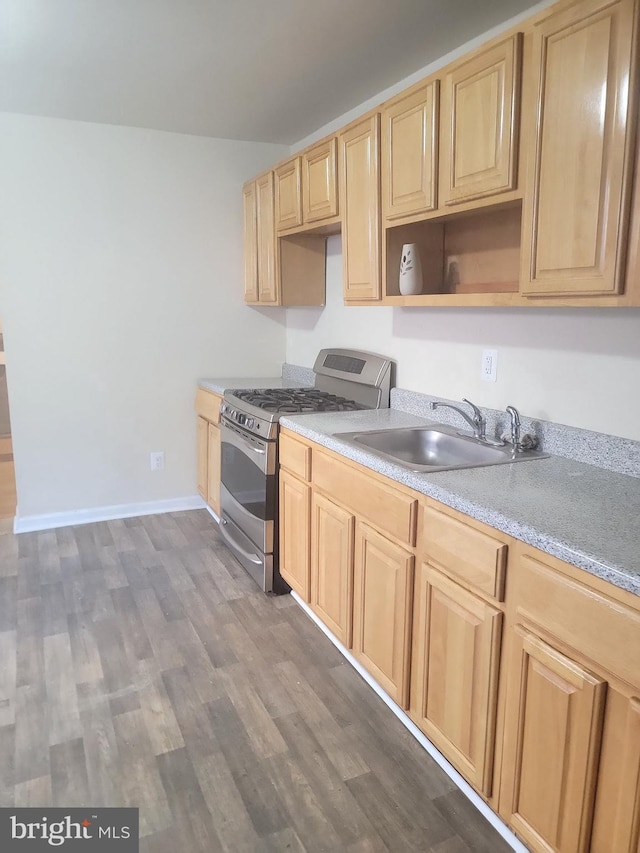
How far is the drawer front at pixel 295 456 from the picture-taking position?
8.34 feet

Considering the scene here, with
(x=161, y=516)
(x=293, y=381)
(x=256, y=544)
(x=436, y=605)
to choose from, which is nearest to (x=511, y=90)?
(x=436, y=605)

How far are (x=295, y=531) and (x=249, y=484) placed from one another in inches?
18.3

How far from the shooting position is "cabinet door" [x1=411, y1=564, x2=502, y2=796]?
5.16ft

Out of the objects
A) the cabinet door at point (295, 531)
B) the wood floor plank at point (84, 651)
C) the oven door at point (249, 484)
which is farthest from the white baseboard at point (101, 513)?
the cabinet door at point (295, 531)

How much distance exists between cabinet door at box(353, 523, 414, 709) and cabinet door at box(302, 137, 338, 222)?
1.59 m

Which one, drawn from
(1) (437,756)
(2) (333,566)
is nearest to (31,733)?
(2) (333,566)

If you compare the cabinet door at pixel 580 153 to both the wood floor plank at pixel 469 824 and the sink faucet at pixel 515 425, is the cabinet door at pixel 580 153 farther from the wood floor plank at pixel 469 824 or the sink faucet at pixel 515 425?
the wood floor plank at pixel 469 824

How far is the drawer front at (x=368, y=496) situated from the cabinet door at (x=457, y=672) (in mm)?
150

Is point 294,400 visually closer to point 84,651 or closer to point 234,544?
point 234,544

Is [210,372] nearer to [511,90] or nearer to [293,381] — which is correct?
[293,381]

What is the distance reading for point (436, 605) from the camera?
5.79 ft

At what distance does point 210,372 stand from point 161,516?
1.02 metres

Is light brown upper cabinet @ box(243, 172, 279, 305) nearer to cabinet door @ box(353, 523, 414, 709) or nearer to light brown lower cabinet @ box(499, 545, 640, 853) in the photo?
cabinet door @ box(353, 523, 414, 709)

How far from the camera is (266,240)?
144 inches
